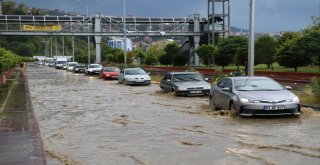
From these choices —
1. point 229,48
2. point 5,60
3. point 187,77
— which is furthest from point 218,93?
point 229,48

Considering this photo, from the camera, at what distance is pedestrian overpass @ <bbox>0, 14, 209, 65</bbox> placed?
258 feet

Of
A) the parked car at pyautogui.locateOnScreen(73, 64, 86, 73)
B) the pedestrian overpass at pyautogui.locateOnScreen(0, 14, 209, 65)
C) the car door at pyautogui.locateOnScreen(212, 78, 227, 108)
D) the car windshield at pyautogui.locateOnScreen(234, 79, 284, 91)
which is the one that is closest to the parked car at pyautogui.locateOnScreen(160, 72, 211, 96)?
the car door at pyautogui.locateOnScreen(212, 78, 227, 108)

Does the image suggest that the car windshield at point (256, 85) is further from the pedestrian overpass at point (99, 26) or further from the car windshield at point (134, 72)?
the pedestrian overpass at point (99, 26)

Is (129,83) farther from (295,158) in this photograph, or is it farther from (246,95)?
(295,158)

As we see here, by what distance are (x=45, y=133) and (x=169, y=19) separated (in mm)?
76091

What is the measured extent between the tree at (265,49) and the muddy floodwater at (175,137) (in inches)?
1297

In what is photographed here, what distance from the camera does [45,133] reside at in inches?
490

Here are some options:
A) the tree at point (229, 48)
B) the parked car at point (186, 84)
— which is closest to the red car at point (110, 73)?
the tree at point (229, 48)

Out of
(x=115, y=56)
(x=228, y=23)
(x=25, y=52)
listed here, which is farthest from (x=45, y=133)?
(x=25, y=52)

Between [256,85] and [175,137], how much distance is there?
17.2ft

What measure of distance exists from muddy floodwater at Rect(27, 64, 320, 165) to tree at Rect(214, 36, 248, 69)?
37.2 metres

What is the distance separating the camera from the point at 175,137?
11.3 meters

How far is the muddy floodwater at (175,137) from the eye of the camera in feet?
28.4

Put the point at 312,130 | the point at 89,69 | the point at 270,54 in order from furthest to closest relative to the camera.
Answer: the point at 89,69, the point at 270,54, the point at 312,130
